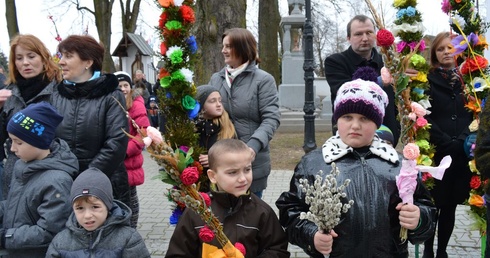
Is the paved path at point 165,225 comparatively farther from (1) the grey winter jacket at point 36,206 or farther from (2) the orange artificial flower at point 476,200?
(2) the orange artificial flower at point 476,200

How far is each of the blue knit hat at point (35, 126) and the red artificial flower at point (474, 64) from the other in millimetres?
3163

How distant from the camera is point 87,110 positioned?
328 centimetres

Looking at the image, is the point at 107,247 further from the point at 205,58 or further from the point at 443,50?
the point at 205,58

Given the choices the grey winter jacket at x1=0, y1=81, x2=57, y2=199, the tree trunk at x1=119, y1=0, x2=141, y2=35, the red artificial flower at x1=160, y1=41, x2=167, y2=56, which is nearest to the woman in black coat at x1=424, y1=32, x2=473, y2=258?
the red artificial flower at x1=160, y1=41, x2=167, y2=56

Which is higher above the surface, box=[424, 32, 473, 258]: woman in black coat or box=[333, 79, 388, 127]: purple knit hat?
box=[333, 79, 388, 127]: purple knit hat

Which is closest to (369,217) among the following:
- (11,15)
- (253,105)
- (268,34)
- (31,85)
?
(253,105)

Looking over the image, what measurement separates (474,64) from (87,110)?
9.89ft

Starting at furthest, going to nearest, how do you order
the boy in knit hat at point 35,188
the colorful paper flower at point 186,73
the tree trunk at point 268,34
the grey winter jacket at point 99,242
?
the tree trunk at point 268,34 → the colorful paper flower at point 186,73 → the boy in knit hat at point 35,188 → the grey winter jacket at point 99,242

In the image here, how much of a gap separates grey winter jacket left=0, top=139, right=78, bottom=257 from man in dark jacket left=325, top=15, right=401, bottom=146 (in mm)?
2188

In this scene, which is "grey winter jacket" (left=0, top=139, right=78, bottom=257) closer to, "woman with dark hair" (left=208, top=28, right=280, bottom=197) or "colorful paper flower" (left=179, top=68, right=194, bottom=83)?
"colorful paper flower" (left=179, top=68, right=194, bottom=83)

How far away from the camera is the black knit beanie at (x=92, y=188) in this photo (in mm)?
2586

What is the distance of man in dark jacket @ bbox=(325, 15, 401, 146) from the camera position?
150 inches

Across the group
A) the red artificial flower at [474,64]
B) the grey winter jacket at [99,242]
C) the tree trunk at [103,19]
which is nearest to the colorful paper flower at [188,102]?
the grey winter jacket at [99,242]

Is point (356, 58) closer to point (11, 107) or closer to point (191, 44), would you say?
point (191, 44)
